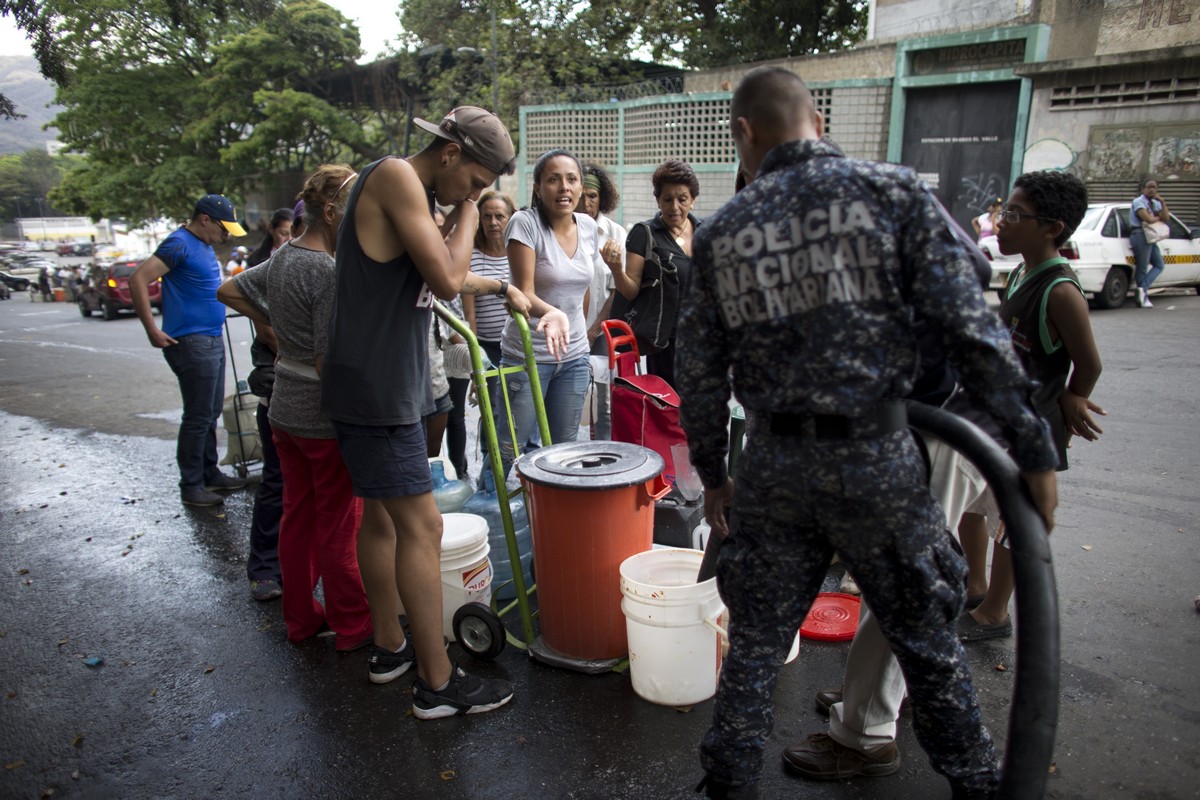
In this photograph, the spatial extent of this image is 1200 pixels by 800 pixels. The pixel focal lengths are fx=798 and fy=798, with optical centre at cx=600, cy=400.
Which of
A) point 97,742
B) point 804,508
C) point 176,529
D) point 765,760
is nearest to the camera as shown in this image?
point 804,508


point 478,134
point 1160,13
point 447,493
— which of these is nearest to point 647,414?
point 447,493

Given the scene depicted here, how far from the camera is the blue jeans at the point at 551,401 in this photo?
12.6 ft

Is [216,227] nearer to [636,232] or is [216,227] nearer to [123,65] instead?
[636,232]

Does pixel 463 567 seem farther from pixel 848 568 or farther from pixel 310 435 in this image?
pixel 848 568

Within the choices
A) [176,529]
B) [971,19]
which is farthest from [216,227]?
[971,19]

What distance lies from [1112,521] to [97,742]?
493 centimetres

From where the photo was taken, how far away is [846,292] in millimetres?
1756

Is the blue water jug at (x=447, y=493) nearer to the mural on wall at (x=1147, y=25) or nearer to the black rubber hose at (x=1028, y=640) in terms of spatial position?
the black rubber hose at (x=1028, y=640)

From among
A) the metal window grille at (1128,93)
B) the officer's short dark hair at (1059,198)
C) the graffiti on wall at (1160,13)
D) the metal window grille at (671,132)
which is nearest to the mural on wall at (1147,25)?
the graffiti on wall at (1160,13)

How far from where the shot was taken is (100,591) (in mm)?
4012

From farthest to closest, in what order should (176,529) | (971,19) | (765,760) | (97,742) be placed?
(971,19) → (176,529) → (97,742) → (765,760)

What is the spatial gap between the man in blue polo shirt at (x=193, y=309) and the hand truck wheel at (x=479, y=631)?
107 inches

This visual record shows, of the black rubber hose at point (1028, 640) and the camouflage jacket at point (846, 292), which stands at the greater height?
the camouflage jacket at point (846, 292)

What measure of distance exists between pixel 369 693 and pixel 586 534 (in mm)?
1048
